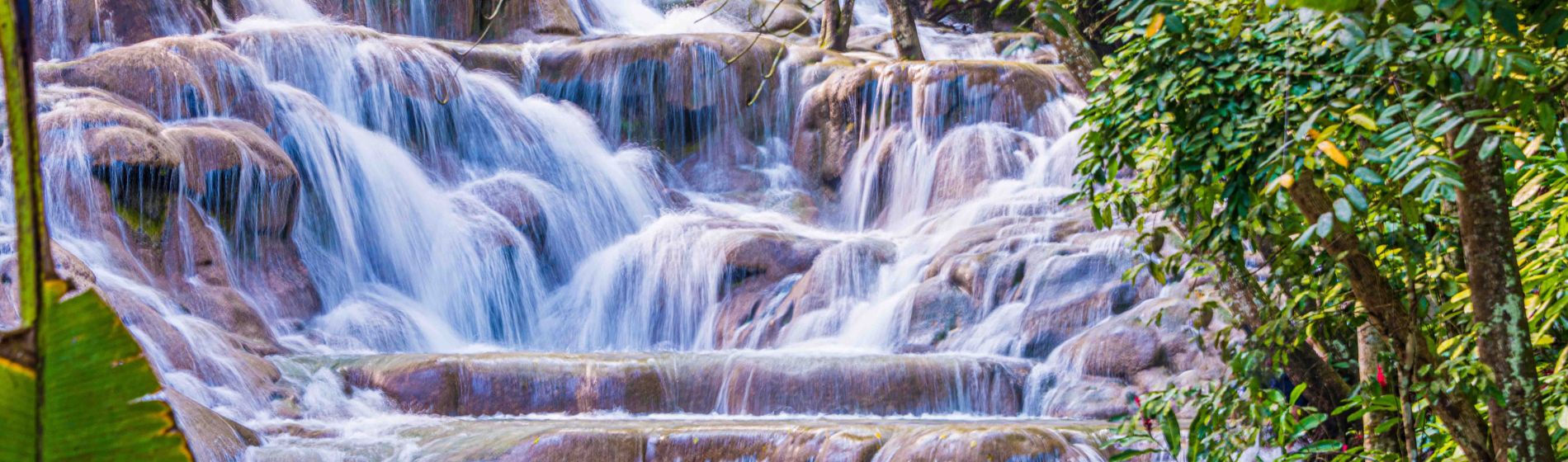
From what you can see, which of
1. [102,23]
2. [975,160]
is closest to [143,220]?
[102,23]

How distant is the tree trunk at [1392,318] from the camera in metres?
3.15

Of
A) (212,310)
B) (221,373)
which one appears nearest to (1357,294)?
(221,373)

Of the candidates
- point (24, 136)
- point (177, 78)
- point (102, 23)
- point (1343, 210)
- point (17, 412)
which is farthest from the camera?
point (102, 23)

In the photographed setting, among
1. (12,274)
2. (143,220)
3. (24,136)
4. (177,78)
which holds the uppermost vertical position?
(24,136)

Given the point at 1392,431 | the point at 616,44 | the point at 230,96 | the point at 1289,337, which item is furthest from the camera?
the point at 616,44

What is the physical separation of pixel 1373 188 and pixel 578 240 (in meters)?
12.1

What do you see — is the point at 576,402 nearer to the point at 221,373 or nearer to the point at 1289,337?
the point at 221,373

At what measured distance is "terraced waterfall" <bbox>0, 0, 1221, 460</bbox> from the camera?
9031 mm

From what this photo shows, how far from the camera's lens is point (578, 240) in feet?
50.0

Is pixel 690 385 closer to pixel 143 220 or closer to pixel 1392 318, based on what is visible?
pixel 143 220

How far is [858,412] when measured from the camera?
31.0ft

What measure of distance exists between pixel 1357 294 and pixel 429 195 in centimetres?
1295

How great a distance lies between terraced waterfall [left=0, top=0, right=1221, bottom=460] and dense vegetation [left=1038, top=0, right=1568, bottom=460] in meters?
0.63

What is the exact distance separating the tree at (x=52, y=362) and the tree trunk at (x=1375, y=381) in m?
3.43
